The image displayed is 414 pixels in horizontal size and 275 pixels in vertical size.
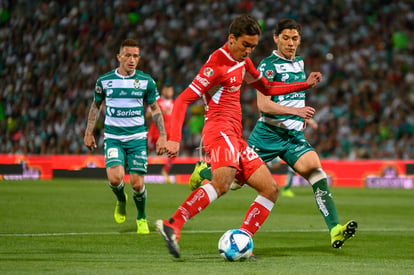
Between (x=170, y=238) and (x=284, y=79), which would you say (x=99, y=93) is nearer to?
(x=284, y=79)

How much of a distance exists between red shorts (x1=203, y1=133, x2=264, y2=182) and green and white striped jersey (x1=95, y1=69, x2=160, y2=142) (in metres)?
3.34

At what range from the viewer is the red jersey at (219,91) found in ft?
25.1

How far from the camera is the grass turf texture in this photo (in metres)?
7.37

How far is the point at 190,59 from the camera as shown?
28828 millimetres

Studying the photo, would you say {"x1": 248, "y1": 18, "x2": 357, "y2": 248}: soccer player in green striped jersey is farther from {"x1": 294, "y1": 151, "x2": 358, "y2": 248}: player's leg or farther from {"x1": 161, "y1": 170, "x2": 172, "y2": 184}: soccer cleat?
{"x1": 161, "y1": 170, "x2": 172, "y2": 184}: soccer cleat

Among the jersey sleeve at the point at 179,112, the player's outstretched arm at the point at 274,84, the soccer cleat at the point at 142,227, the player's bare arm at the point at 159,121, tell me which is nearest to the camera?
the jersey sleeve at the point at 179,112

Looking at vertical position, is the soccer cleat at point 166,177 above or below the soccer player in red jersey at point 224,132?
below

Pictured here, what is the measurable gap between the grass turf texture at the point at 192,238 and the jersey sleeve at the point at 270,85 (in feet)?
5.61

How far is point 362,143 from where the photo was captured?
24.9 m

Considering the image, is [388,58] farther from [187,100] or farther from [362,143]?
[187,100]

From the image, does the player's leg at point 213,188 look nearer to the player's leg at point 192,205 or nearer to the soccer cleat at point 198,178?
the player's leg at point 192,205

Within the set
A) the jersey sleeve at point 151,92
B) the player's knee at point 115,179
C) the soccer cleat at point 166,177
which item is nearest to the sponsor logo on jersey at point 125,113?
the jersey sleeve at point 151,92

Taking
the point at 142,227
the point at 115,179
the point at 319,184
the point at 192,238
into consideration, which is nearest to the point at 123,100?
the point at 115,179

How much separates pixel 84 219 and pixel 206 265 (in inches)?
219
